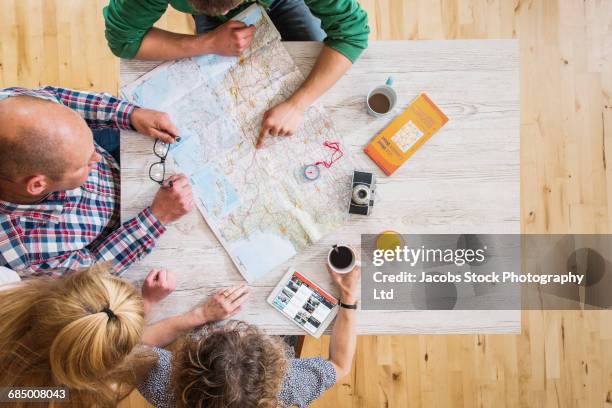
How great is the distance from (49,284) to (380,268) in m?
0.82

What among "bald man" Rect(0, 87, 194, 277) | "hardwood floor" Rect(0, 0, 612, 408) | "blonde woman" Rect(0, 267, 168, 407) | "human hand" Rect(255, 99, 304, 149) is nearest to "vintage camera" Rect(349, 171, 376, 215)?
"human hand" Rect(255, 99, 304, 149)

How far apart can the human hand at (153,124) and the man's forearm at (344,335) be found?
2.12 feet

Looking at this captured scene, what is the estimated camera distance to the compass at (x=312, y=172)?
4.26 ft

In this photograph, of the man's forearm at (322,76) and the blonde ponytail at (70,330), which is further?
the man's forearm at (322,76)

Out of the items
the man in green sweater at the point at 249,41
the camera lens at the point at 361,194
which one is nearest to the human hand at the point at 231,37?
the man in green sweater at the point at 249,41

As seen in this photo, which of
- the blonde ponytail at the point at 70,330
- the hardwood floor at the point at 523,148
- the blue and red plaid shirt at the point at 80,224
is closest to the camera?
the blonde ponytail at the point at 70,330

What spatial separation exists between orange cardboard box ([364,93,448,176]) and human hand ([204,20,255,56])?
441 millimetres

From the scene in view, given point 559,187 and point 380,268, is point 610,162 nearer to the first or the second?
point 559,187

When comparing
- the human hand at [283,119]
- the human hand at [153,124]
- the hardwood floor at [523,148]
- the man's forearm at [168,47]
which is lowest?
the hardwood floor at [523,148]

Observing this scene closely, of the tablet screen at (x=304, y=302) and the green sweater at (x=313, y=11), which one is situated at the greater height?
the green sweater at (x=313, y=11)

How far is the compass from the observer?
51.1 inches

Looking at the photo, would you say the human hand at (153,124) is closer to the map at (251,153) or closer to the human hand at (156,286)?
the map at (251,153)

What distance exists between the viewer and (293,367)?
1.32 meters

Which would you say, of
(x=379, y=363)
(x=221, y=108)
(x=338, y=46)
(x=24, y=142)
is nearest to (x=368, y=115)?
(x=338, y=46)
